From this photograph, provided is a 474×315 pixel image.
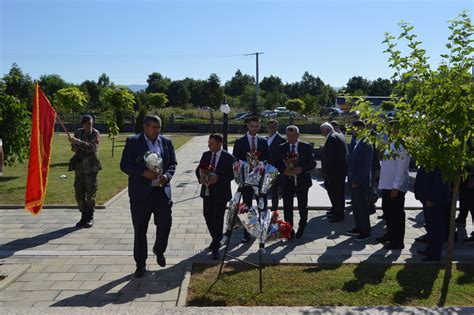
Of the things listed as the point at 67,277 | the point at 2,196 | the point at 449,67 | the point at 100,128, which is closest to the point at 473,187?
the point at 449,67

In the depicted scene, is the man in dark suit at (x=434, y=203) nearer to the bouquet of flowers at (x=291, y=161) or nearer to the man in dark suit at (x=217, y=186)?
the bouquet of flowers at (x=291, y=161)

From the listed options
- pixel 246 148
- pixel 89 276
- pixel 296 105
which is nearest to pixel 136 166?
pixel 89 276

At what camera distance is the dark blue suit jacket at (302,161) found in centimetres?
684

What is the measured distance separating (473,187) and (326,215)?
2.68m

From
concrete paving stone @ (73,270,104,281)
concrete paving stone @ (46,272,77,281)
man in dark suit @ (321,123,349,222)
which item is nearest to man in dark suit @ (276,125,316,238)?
man in dark suit @ (321,123,349,222)

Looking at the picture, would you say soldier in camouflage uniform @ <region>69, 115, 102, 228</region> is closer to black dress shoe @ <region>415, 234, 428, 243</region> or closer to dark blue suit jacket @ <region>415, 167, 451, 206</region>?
dark blue suit jacket @ <region>415, 167, 451, 206</region>

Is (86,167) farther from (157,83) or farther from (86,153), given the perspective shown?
(157,83)

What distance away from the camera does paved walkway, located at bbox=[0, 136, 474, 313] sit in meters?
4.62

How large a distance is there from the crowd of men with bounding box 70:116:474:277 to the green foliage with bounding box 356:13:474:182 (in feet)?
0.70

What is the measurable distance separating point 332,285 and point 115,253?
3.02 metres

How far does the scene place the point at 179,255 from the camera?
19.8ft

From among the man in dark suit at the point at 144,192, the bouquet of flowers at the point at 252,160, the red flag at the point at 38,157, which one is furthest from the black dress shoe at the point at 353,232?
the red flag at the point at 38,157

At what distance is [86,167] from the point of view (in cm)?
741

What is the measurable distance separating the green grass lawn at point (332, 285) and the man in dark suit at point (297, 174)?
4.96 ft
